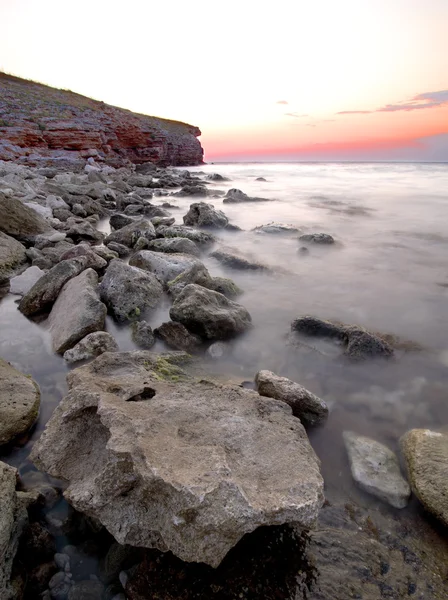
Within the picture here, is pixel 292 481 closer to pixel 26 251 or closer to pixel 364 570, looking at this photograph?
pixel 364 570

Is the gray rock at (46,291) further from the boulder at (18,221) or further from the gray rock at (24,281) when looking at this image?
the boulder at (18,221)

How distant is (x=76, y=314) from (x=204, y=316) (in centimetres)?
134

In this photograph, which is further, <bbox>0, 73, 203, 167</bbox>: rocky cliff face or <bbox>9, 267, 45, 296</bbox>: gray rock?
<bbox>0, 73, 203, 167</bbox>: rocky cliff face

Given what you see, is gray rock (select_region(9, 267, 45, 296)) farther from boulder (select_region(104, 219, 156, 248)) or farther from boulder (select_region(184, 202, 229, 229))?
boulder (select_region(184, 202, 229, 229))

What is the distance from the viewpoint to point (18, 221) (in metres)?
6.78

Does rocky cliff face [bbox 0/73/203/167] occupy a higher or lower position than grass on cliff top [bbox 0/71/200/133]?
lower

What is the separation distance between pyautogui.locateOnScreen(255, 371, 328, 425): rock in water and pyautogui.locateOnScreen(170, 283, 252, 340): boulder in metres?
1.21

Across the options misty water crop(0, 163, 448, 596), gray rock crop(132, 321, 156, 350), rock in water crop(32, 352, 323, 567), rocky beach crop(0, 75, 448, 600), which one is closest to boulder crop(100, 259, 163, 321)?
rocky beach crop(0, 75, 448, 600)

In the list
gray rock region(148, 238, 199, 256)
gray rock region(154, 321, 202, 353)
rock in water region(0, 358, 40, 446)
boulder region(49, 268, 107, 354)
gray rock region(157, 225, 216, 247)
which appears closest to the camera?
rock in water region(0, 358, 40, 446)

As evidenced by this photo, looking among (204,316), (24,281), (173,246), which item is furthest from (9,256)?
(204,316)

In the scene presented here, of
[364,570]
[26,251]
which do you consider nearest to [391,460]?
[364,570]

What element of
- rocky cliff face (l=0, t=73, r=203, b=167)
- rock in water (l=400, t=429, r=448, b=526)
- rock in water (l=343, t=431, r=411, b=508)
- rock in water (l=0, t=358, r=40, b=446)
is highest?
rocky cliff face (l=0, t=73, r=203, b=167)

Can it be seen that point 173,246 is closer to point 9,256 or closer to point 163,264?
point 163,264

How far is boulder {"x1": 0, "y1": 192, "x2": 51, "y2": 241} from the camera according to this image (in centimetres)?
662
